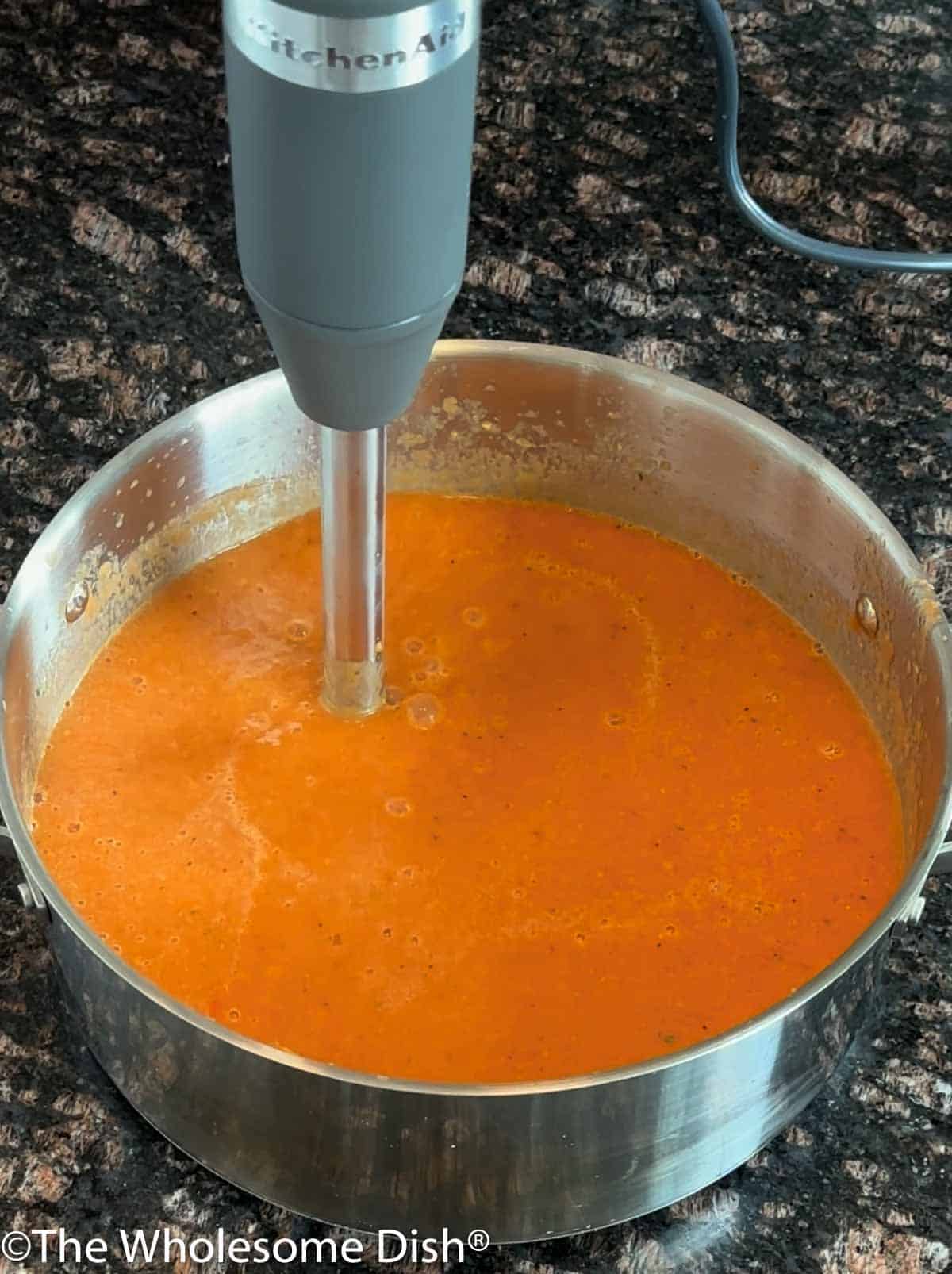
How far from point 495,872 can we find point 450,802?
0.05 m

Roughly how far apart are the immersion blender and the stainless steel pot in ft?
0.75

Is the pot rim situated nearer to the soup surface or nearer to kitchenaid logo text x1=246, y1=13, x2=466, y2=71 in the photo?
the soup surface

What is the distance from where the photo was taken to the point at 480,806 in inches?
34.5

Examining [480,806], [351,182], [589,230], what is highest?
[351,182]

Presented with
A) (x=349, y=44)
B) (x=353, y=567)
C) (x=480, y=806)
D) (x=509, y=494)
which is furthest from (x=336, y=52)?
(x=509, y=494)

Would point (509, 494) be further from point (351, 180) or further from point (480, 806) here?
point (351, 180)

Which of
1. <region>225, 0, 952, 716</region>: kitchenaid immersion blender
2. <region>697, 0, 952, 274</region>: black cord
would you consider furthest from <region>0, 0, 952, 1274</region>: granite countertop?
<region>225, 0, 952, 716</region>: kitchenaid immersion blender

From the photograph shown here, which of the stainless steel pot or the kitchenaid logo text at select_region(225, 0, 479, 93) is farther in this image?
the stainless steel pot

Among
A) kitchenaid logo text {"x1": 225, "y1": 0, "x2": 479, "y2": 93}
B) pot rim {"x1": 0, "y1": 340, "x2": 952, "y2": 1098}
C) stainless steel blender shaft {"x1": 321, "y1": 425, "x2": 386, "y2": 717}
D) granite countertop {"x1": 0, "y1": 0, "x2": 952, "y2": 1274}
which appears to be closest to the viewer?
kitchenaid logo text {"x1": 225, "y1": 0, "x2": 479, "y2": 93}

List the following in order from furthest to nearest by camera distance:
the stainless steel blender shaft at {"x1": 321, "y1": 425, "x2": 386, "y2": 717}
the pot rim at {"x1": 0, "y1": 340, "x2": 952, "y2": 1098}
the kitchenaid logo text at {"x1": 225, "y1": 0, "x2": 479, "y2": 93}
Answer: the stainless steel blender shaft at {"x1": 321, "y1": 425, "x2": 386, "y2": 717} → the pot rim at {"x1": 0, "y1": 340, "x2": 952, "y2": 1098} → the kitchenaid logo text at {"x1": 225, "y1": 0, "x2": 479, "y2": 93}

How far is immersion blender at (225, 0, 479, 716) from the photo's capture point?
0.53 metres

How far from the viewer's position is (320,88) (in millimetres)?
533

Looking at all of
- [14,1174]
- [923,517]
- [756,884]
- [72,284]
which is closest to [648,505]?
[923,517]

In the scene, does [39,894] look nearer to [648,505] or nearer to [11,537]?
[11,537]
